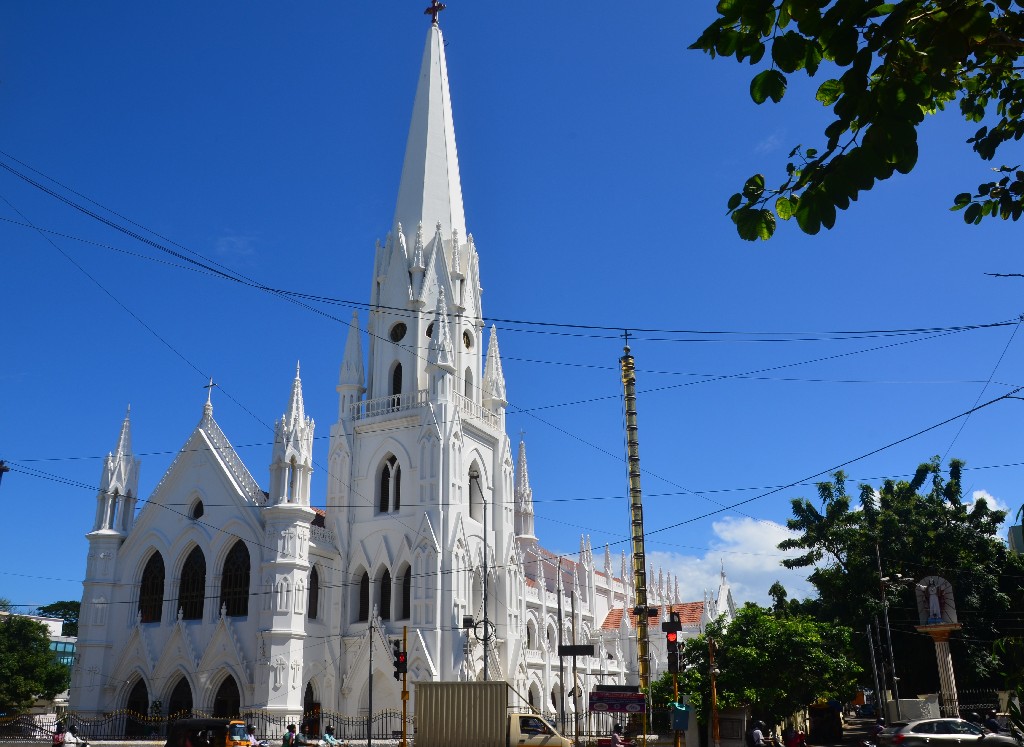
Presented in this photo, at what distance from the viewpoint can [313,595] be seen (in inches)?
1428

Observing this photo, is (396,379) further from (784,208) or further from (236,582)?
(784,208)

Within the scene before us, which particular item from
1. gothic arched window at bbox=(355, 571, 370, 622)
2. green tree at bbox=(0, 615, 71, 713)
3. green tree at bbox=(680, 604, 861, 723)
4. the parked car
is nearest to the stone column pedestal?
green tree at bbox=(680, 604, 861, 723)

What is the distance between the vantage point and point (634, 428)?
87.7 ft

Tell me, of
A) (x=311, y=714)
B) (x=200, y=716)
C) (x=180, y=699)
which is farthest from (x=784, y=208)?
(x=180, y=699)

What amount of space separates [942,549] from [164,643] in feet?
108

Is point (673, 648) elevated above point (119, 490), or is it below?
below

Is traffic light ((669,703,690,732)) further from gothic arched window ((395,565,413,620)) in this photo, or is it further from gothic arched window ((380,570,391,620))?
gothic arched window ((380,570,391,620))

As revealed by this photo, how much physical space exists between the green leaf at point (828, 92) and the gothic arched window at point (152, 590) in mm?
37445

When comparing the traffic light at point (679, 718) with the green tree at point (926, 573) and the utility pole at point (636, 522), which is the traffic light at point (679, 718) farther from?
the green tree at point (926, 573)

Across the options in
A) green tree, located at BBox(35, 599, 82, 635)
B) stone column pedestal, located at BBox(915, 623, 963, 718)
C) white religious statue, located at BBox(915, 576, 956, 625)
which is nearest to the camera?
stone column pedestal, located at BBox(915, 623, 963, 718)

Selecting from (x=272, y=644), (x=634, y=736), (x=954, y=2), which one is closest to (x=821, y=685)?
(x=634, y=736)

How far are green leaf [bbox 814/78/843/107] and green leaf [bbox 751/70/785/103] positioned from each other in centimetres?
49

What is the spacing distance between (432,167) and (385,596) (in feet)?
67.7

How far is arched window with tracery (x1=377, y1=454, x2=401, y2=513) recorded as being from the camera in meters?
37.7
